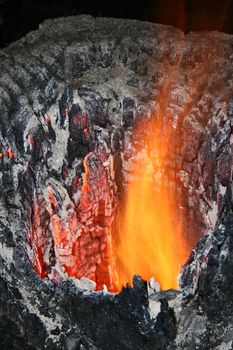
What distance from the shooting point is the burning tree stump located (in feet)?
27.8

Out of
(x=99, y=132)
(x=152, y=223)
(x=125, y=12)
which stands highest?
(x=125, y=12)

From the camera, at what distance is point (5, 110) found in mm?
8438

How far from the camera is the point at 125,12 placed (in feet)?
33.6

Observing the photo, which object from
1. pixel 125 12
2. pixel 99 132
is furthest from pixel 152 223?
pixel 125 12

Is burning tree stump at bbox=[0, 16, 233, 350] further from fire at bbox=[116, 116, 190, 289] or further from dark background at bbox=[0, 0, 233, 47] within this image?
dark background at bbox=[0, 0, 233, 47]

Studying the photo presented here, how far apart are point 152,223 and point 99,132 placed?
152cm

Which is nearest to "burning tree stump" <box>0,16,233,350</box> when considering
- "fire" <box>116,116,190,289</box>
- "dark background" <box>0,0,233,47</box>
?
"fire" <box>116,116,190,289</box>

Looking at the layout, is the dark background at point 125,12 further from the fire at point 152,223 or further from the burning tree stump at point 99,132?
the fire at point 152,223

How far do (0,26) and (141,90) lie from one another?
258 centimetres

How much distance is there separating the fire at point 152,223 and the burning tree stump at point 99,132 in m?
0.06

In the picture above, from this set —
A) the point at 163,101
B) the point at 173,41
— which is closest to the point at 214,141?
the point at 163,101

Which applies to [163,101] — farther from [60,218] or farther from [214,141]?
[60,218]

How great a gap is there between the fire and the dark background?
2.04 metres

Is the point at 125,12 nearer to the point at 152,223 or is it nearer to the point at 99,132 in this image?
the point at 99,132
